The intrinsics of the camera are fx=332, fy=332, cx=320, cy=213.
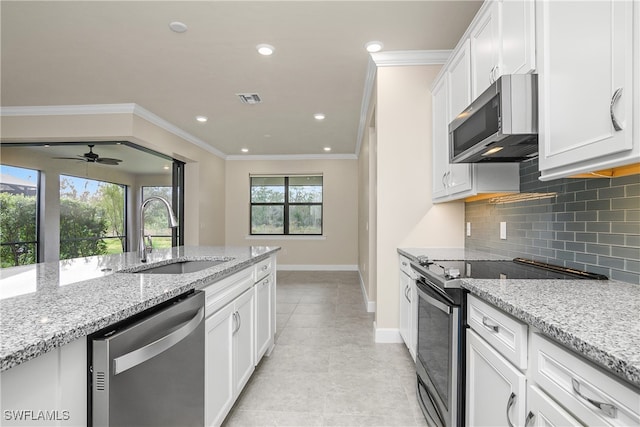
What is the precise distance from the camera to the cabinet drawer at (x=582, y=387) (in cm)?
67

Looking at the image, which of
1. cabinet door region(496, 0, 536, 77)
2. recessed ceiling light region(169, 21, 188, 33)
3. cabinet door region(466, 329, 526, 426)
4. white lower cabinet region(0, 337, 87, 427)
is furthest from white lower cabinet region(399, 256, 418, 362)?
recessed ceiling light region(169, 21, 188, 33)

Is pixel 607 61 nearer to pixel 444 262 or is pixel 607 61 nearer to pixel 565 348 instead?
pixel 565 348

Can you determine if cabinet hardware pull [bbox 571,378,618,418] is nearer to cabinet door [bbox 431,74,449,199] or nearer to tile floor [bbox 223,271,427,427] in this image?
tile floor [bbox 223,271,427,427]

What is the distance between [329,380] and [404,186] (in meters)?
1.77

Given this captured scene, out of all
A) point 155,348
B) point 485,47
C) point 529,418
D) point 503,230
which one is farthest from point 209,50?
point 529,418

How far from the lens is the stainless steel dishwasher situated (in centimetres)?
85

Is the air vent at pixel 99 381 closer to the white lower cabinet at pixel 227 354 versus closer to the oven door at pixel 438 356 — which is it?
the white lower cabinet at pixel 227 354

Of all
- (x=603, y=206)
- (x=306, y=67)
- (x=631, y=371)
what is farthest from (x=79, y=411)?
(x=306, y=67)

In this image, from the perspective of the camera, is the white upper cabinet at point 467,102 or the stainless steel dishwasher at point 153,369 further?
the white upper cabinet at point 467,102

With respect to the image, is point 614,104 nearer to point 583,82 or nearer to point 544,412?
point 583,82

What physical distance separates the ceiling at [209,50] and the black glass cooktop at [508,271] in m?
1.78

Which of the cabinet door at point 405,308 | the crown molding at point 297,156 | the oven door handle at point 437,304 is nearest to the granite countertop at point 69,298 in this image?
the oven door handle at point 437,304

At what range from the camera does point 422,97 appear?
10.2 ft

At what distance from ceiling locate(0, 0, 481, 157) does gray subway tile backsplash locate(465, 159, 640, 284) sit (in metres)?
1.46
